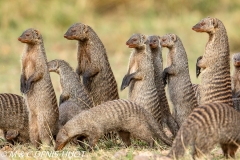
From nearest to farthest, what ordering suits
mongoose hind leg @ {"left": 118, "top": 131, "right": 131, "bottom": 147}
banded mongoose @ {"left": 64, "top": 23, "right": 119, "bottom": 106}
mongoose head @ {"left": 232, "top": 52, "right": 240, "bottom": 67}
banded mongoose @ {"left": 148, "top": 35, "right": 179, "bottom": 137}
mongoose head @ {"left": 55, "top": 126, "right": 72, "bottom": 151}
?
mongoose head @ {"left": 55, "top": 126, "right": 72, "bottom": 151}, mongoose hind leg @ {"left": 118, "top": 131, "right": 131, "bottom": 147}, banded mongoose @ {"left": 148, "top": 35, "right": 179, "bottom": 137}, banded mongoose @ {"left": 64, "top": 23, "right": 119, "bottom": 106}, mongoose head @ {"left": 232, "top": 52, "right": 240, "bottom": 67}

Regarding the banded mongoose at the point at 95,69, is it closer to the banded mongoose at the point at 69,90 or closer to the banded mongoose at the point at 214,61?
the banded mongoose at the point at 69,90

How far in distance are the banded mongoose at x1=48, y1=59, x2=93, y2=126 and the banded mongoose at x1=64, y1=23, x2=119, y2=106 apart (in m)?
0.42

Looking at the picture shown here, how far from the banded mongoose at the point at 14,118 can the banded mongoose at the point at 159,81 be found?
136 centimetres

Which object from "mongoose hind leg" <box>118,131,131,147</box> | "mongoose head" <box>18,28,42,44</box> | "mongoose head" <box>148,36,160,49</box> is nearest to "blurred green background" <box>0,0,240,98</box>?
"mongoose head" <box>148,36,160,49</box>

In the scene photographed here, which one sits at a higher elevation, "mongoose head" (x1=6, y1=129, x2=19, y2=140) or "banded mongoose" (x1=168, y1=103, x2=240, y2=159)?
"banded mongoose" (x1=168, y1=103, x2=240, y2=159)

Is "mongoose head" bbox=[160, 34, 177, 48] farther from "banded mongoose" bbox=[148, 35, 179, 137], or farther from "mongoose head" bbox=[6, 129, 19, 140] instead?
"mongoose head" bbox=[6, 129, 19, 140]

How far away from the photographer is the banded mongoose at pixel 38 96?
5.71 metres

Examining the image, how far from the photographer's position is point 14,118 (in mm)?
5980

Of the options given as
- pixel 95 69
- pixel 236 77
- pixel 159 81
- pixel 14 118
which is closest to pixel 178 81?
pixel 159 81

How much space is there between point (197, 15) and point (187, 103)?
9097mm

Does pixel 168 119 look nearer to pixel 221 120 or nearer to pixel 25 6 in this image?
pixel 221 120

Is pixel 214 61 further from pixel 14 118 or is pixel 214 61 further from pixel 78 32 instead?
pixel 14 118

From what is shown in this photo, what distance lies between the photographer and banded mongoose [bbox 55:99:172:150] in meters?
5.31

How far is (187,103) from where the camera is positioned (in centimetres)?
618
